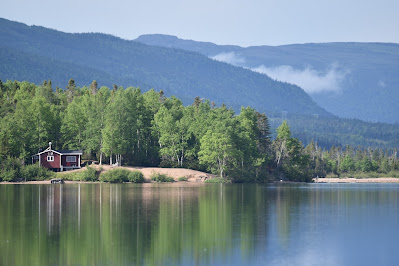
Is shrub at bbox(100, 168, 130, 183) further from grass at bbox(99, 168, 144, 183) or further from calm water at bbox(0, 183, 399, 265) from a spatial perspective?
calm water at bbox(0, 183, 399, 265)

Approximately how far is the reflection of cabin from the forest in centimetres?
181

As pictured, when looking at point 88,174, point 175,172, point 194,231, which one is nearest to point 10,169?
point 88,174

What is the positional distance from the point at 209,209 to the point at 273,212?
579cm

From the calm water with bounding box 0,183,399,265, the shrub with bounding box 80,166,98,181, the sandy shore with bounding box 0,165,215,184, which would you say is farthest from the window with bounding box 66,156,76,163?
the calm water with bounding box 0,183,399,265

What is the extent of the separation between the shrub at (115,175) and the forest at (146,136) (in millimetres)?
5269

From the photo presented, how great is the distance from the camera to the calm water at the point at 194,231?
35062mm

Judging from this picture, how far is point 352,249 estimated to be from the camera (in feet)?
127

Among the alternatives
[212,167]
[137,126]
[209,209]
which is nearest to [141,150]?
[137,126]

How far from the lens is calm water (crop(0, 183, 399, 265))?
3506cm

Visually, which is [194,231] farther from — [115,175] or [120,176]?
[120,176]

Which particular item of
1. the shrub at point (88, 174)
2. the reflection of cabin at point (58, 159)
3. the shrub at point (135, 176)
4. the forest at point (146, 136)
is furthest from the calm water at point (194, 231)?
the reflection of cabin at point (58, 159)

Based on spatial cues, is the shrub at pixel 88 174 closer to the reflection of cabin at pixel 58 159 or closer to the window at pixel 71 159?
the reflection of cabin at pixel 58 159

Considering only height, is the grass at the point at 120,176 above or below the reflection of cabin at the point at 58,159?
below

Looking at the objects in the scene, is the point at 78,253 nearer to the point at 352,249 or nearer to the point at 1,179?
the point at 352,249
